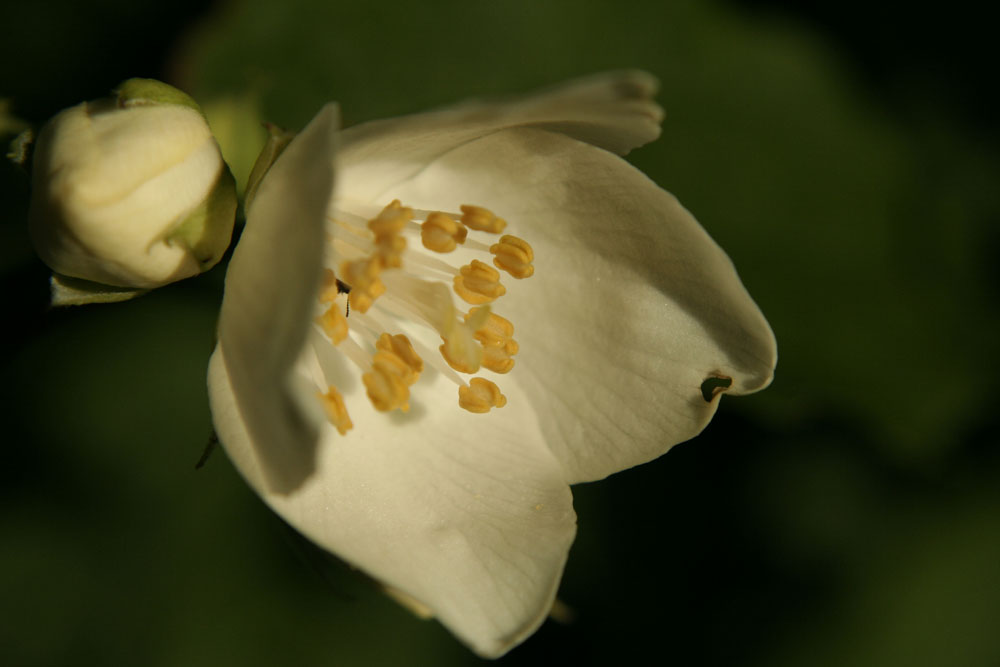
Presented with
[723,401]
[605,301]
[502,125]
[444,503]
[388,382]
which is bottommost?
[723,401]

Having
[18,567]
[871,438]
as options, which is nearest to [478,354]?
[871,438]

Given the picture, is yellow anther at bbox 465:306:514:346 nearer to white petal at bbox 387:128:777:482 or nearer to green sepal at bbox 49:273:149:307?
white petal at bbox 387:128:777:482

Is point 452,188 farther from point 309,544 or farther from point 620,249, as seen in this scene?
point 309,544

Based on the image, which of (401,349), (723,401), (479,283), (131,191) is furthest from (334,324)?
(723,401)

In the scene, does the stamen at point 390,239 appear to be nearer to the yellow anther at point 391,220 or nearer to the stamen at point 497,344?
the yellow anther at point 391,220

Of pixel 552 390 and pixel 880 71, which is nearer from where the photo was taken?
pixel 552 390

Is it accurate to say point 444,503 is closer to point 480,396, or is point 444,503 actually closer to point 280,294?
point 480,396
